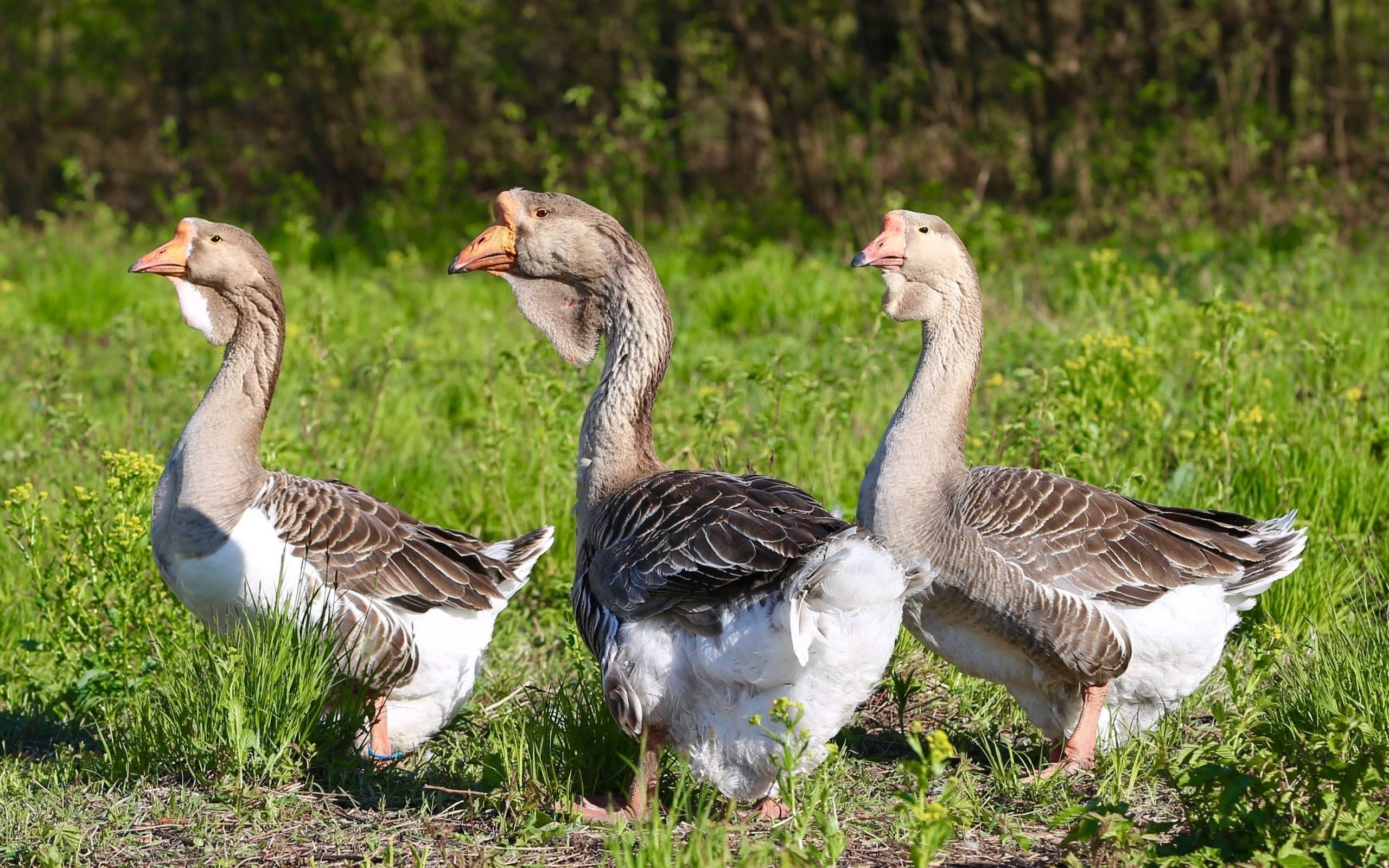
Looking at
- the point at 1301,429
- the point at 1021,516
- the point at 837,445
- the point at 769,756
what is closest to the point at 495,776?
the point at 769,756

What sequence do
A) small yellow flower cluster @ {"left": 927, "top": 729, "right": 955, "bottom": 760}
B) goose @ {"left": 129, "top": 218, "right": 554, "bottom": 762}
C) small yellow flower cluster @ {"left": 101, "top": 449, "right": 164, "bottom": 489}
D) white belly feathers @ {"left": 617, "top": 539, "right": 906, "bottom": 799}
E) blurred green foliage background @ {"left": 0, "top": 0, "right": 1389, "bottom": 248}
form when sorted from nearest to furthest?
small yellow flower cluster @ {"left": 927, "top": 729, "right": 955, "bottom": 760}, white belly feathers @ {"left": 617, "top": 539, "right": 906, "bottom": 799}, goose @ {"left": 129, "top": 218, "right": 554, "bottom": 762}, small yellow flower cluster @ {"left": 101, "top": 449, "right": 164, "bottom": 489}, blurred green foliage background @ {"left": 0, "top": 0, "right": 1389, "bottom": 248}

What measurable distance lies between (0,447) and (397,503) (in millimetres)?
2508

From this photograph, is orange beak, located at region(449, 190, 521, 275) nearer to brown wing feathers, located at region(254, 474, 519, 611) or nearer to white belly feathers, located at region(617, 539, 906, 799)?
brown wing feathers, located at region(254, 474, 519, 611)

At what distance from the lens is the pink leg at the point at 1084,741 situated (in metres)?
4.45

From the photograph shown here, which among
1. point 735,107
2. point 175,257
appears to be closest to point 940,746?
point 175,257

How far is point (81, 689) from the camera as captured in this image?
516cm

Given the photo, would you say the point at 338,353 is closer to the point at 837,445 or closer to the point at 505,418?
the point at 505,418

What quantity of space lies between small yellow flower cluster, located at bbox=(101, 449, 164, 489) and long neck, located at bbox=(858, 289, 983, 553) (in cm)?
272

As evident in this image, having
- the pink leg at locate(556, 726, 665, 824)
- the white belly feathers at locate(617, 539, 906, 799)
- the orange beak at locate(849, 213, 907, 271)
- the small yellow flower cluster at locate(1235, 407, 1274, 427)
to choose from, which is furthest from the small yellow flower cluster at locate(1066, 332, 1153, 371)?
the pink leg at locate(556, 726, 665, 824)

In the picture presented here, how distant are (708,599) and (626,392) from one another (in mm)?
950

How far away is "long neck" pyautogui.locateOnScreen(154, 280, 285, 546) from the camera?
16.0ft

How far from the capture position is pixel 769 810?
4113mm

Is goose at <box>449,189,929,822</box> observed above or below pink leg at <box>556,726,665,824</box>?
above

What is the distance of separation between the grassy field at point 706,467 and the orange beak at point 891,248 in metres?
1.47
